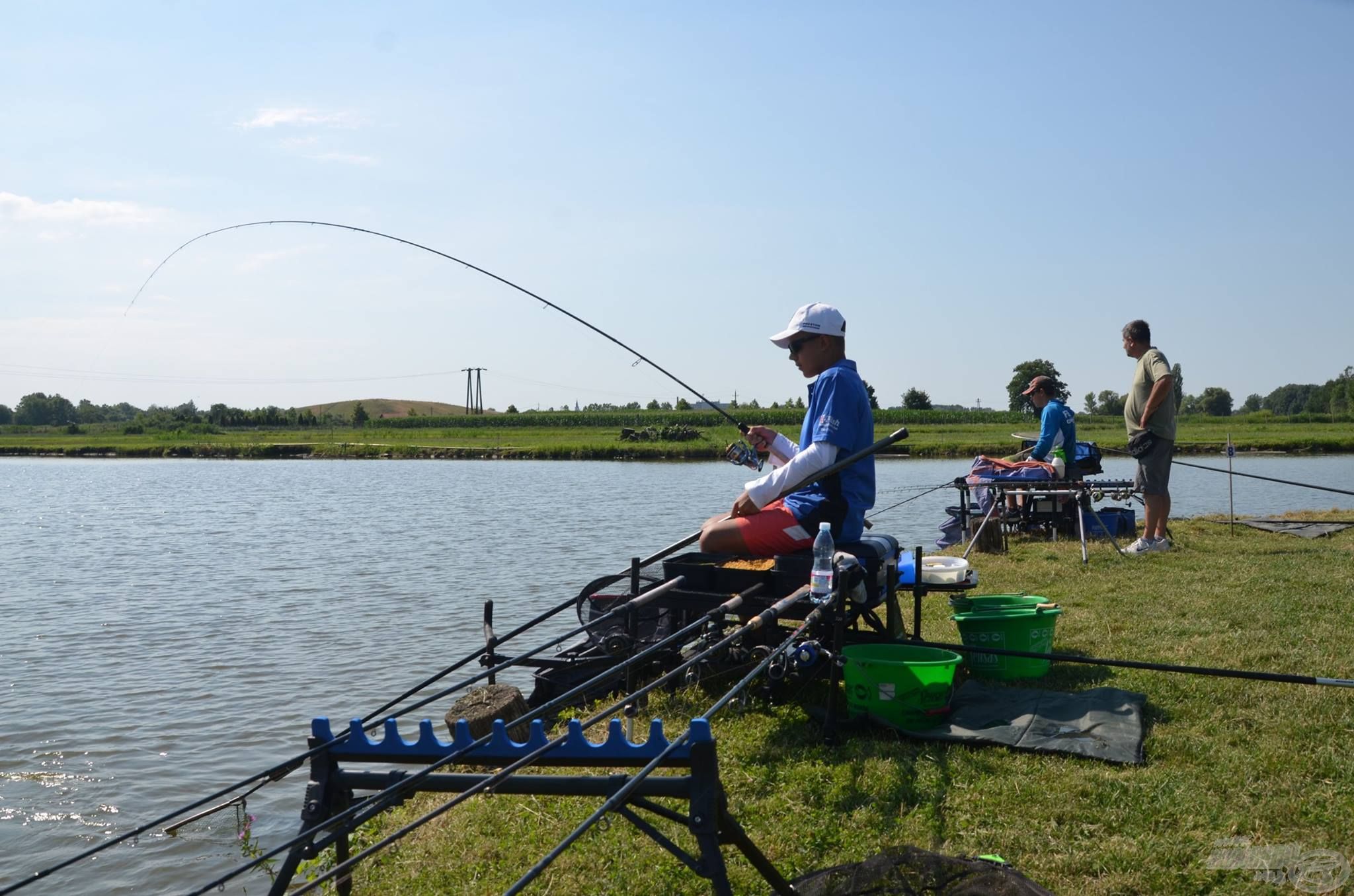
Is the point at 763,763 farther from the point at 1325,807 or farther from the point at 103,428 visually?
the point at 103,428

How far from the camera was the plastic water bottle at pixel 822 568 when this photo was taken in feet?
14.9

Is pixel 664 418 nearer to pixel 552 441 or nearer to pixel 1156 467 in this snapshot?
pixel 552 441

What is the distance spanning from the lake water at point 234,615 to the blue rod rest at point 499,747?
2.61 metres

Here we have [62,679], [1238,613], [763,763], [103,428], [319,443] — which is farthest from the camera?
[103,428]

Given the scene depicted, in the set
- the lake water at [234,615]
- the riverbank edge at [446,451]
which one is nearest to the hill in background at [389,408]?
the riverbank edge at [446,451]

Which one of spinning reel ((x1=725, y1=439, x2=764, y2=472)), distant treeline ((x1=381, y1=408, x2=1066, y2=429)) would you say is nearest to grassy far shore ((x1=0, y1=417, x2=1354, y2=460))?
distant treeline ((x1=381, y1=408, x2=1066, y2=429))

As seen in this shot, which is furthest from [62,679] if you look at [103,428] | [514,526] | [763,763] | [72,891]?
[103,428]

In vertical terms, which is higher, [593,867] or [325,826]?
[325,826]

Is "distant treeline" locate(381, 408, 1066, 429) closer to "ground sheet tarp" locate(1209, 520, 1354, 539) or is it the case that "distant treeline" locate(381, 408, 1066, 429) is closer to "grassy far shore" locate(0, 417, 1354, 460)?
"grassy far shore" locate(0, 417, 1354, 460)

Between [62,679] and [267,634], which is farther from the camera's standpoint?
[267,634]

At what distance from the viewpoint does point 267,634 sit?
10516 mm

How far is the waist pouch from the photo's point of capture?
969cm

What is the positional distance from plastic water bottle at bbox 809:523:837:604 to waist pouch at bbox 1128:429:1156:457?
20.2 feet

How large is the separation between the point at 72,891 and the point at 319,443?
60.9 metres
